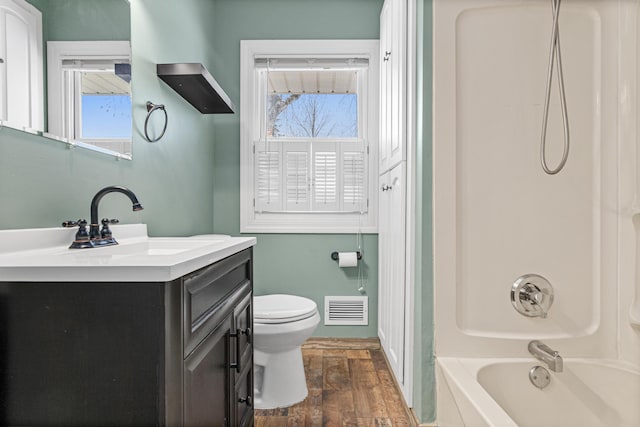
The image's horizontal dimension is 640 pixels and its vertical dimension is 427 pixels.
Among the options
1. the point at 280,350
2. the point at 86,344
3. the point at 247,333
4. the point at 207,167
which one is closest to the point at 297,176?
the point at 207,167

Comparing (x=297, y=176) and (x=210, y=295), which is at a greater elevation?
(x=297, y=176)

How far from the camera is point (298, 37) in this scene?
2508mm

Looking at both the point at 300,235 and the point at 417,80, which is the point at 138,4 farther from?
the point at 300,235

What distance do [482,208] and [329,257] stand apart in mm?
1291

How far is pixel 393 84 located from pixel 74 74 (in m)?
1.45

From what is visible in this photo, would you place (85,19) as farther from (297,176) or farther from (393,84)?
(297,176)

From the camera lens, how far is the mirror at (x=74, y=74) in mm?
915

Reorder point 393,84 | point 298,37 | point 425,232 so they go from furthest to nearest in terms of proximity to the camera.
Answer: point 298,37, point 393,84, point 425,232

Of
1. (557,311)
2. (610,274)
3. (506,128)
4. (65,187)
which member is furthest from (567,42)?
(65,187)

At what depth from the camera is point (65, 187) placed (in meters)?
1.09

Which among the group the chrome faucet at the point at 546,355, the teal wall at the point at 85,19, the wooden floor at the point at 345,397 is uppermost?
the teal wall at the point at 85,19

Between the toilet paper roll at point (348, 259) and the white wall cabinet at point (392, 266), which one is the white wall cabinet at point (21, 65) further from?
the toilet paper roll at point (348, 259)

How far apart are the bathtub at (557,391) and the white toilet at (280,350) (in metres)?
0.68

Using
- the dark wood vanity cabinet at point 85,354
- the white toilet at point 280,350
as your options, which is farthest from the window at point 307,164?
the dark wood vanity cabinet at point 85,354
